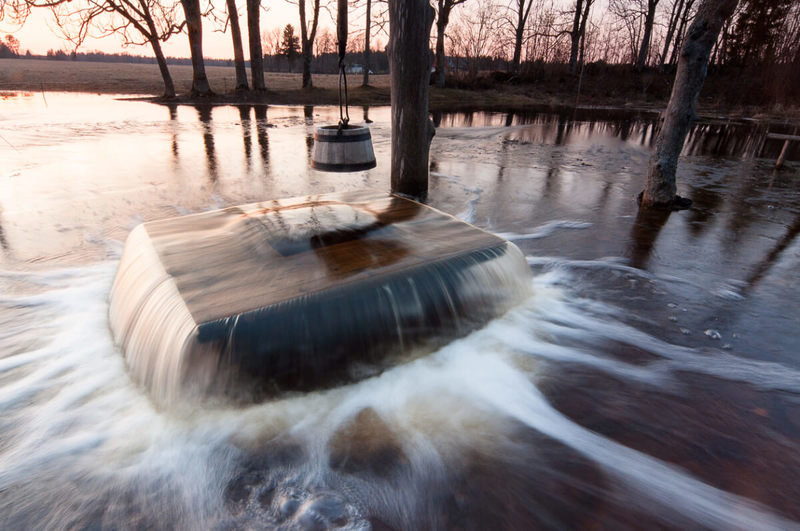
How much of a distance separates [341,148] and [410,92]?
262cm

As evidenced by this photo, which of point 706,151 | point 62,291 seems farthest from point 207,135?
point 706,151

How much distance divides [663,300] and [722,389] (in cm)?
116

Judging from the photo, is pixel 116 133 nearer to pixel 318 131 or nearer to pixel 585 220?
pixel 318 131

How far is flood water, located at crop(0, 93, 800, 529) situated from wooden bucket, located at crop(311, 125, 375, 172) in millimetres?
1622

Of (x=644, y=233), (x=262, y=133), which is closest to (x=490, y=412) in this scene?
(x=644, y=233)

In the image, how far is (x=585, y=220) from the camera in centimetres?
561

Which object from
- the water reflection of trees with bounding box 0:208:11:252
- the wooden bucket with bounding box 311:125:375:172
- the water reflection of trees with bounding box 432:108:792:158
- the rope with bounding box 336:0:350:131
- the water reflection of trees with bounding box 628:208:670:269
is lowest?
the water reflection of trees with bounding box 0:208:11:252

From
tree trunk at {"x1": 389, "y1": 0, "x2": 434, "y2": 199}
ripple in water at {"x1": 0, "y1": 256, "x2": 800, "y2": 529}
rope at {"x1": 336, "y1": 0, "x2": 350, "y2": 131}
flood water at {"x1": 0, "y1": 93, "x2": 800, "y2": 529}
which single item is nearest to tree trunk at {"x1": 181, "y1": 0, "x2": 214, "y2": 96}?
flood water at {"x1": 0, "y1": 93, "x2": 800, "y2": 529}

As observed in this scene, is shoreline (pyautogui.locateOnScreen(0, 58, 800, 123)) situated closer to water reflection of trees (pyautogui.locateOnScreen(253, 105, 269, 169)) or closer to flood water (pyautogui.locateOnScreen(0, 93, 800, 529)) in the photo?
water reflection of trees (pyautogui.locateOnScreen(253, 105, 269, 169))

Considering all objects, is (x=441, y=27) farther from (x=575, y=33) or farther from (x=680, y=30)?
(x=680, y=30)

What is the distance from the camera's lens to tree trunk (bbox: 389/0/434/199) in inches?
199

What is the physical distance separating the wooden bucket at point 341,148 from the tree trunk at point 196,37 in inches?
683

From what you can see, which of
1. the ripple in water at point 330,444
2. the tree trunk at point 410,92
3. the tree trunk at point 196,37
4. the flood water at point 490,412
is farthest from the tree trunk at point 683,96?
the tree trunk at point 196,37

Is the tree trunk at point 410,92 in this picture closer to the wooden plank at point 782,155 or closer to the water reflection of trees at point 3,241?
the water reflection of trees at point 3,241
